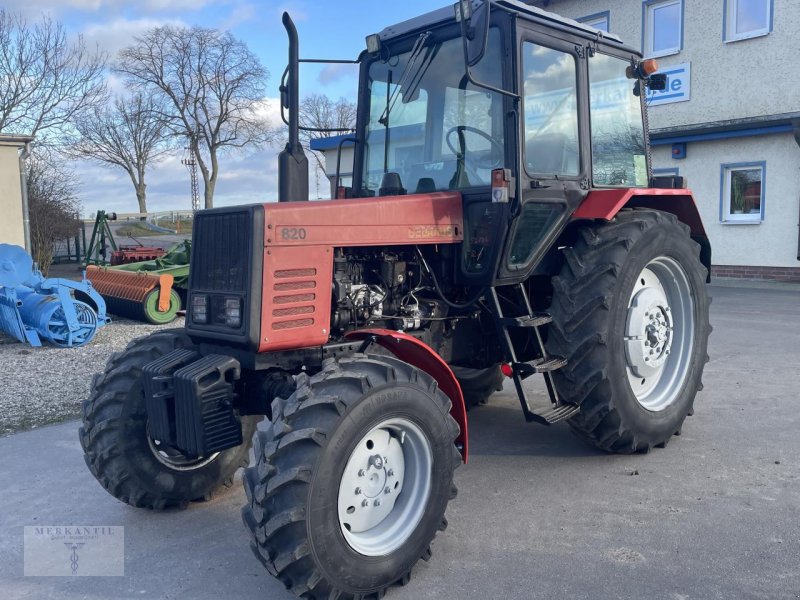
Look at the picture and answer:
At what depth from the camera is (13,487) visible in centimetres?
439

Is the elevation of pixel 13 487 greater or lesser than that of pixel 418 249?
lesser

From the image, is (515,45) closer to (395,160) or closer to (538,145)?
(538,145)

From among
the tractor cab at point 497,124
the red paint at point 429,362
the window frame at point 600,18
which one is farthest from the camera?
the window frame at point 600,18

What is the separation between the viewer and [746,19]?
14.5 metres

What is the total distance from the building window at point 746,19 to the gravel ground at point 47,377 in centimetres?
1208

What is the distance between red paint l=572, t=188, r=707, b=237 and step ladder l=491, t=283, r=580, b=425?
0.63m

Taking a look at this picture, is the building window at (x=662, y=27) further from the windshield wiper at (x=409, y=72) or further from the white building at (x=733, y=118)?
the windshield wiper at (x=409, y=72)

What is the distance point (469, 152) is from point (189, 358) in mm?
1859

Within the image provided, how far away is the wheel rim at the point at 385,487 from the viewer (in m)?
3.08

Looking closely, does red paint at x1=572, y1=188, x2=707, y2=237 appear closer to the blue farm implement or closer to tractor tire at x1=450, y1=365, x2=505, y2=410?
tractor tire at x1=450, y1=365, x2=505, y2=410

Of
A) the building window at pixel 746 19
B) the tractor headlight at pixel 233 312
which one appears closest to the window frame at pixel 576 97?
the tractor headlight at pixel 233 312

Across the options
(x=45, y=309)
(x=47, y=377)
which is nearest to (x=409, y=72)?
(x=47, y=377)

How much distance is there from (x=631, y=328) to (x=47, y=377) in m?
5.58

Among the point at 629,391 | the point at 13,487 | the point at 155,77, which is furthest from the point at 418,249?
the point at 155,77
